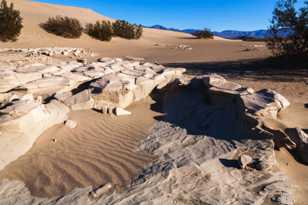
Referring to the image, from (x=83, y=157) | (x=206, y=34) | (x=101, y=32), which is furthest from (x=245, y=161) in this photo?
(x=206, y=34)

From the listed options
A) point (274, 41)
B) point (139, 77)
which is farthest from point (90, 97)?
point (274, 41)

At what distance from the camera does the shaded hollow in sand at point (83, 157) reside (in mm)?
3584

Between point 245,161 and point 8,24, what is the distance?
19.3m

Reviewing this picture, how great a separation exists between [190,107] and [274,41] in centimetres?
700

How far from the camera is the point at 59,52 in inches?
596

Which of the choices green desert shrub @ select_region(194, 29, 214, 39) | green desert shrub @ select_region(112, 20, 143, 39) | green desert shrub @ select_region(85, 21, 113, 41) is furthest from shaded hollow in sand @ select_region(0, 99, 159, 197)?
green desert shrub @ select_region(194, 29, 214, 39)

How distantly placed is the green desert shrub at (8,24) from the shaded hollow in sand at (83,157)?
16.2 metres

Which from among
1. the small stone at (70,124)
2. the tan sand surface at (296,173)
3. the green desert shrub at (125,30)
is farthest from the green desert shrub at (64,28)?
the tan sand surface at (296,173)

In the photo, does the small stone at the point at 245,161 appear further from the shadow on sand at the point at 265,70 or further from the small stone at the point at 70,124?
the shadow on sand at the point at 265,70

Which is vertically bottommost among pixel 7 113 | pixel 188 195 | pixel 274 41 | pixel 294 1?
pixel 188 195

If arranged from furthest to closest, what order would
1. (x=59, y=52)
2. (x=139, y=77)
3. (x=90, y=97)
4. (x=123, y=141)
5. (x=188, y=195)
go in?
(x=59, y=52) < (x=139, y=77) < (x=90, y=97) < (x=123, y=141) < (x=188, y=195)

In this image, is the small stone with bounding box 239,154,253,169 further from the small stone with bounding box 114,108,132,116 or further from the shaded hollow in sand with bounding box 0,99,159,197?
the small stone with bounding box 114,108,132,116

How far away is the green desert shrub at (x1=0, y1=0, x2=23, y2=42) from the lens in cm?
1897

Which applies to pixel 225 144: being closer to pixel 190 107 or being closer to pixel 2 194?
pixel 190 107
